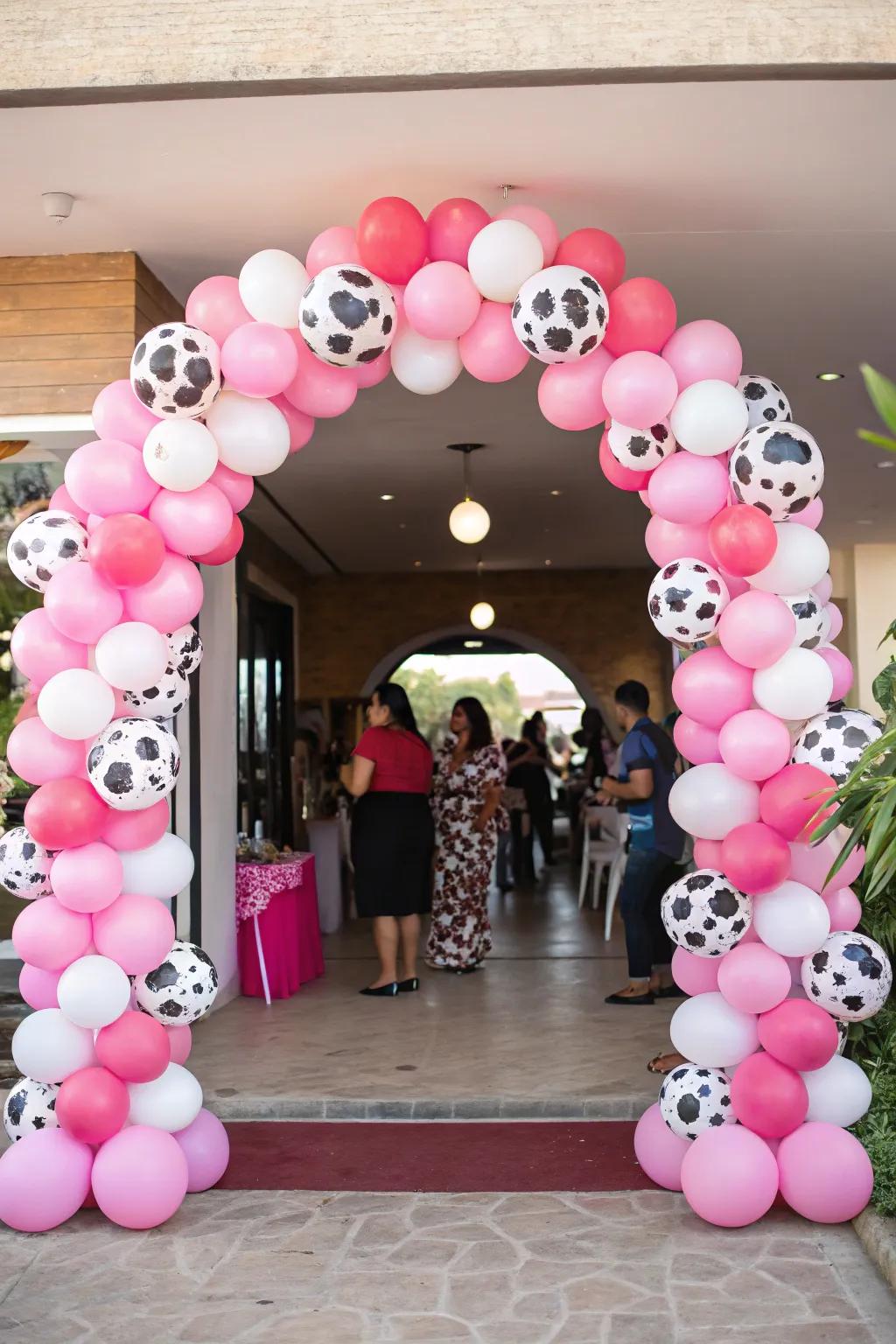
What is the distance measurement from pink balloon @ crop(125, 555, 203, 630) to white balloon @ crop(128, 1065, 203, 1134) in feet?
4.42

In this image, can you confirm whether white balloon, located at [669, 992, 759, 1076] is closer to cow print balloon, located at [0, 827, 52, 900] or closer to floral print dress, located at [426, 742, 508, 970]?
cow print balloon, located at [0, 827, 52, 900]

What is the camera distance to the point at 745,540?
3.60 meters

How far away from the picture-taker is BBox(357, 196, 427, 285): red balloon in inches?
148

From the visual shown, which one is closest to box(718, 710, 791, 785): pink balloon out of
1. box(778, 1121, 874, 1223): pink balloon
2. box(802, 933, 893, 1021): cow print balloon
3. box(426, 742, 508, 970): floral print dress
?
box(802, 933, 893, 1021): cow print balloon

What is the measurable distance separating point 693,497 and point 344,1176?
239 centimetres

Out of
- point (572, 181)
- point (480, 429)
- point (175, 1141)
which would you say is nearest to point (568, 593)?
point (480, 429)

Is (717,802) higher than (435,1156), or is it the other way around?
(717,802)

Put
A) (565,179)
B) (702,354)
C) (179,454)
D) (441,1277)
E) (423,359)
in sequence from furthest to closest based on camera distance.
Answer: (565,179), (423,359), (702,354), (179,454), (441,1277)

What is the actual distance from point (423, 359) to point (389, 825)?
120 inches

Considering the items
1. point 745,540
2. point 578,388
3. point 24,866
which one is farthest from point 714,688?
point 24,866

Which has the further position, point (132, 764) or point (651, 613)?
point (651, 613)

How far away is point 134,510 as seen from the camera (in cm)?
383

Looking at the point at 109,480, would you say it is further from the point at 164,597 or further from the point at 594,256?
the point at 594,256

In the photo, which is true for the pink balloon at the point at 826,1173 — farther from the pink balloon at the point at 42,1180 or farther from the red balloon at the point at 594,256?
the red balloon at the point at 594,256
